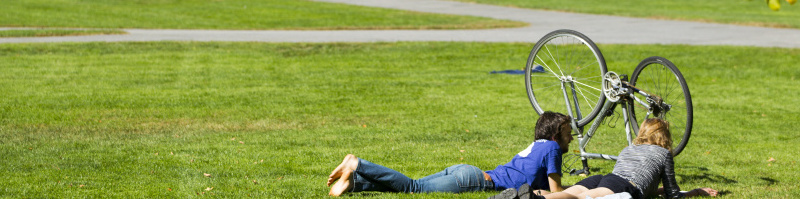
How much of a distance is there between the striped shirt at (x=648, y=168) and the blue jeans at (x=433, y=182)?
1.04m

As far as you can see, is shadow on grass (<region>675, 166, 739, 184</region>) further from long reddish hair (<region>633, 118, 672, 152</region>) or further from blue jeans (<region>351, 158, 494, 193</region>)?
blue jeans (<region>351, 158, 494, 193</region>)

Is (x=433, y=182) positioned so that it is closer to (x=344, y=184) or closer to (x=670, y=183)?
(x=344, y=184)

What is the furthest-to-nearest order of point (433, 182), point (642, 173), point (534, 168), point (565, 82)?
point (565, 82) → point (433, 182) → point (534, 168) → point (642, 173)

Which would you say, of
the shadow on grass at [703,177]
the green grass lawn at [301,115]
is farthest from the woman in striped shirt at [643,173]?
the shadow on grass at [703,177]

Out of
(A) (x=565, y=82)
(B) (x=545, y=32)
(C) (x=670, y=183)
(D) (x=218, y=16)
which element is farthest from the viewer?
(D) (x=218, y=16)

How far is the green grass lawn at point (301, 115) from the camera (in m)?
7.33

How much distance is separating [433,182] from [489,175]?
17.9 inches

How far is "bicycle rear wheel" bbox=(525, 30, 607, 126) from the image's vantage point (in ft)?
23.7

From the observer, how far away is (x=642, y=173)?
5.91 m

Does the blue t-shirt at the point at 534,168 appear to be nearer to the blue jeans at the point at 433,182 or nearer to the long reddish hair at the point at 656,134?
the blue jeans at the point at 433,182

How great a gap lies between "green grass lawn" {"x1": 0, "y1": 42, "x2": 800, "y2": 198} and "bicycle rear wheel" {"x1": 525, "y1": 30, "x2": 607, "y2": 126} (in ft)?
1.74

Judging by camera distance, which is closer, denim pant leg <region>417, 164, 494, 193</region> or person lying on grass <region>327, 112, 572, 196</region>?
person lying on grass <region>327, 112, 572, 196</region>

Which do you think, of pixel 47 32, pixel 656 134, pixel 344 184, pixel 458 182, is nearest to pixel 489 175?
pixel 458 182

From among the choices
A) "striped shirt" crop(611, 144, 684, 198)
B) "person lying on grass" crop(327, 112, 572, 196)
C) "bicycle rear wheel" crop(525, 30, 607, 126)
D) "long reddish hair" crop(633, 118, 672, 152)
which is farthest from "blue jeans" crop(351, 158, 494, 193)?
"bicycle rear wheel" crop(525, 30, 607, 126)
